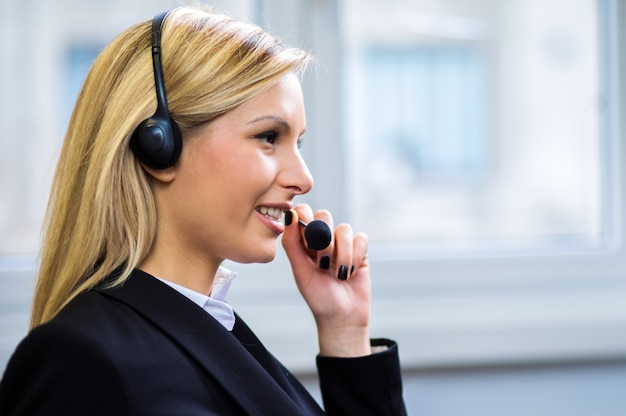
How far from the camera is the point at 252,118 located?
0.94 metres

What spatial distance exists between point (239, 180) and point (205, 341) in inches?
7.8

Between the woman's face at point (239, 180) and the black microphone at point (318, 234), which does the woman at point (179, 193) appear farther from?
the black microphone at point (318, 234)

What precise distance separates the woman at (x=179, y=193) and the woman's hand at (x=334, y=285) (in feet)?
0.63

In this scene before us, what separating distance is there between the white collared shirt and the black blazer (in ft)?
0.14

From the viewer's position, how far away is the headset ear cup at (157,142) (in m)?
0.88

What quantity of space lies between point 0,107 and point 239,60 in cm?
106

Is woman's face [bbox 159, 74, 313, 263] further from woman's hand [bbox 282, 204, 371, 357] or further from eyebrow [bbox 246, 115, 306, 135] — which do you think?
woman's hand [bbox 282, 204, 371, 357]

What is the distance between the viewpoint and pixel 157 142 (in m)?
0.88

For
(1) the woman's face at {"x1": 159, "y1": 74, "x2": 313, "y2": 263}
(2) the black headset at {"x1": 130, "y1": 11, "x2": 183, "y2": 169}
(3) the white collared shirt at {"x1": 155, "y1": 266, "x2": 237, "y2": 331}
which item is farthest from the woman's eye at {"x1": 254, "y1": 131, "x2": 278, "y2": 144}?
(3) the white collared shirt at {"x1": 155, "y1": 266, "x2": 237, "y2": 331}

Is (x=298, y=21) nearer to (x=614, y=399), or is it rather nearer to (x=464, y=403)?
(x=464, y=403)

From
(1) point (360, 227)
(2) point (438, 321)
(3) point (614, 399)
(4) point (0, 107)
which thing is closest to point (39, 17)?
(4) point (0, 107)

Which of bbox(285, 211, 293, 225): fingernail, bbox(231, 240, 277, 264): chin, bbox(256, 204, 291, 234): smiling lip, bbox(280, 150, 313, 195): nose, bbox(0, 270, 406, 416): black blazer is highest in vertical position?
bbox(280, 150, 313, 195): nose

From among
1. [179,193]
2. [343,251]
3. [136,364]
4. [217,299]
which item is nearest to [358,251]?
[343,251]

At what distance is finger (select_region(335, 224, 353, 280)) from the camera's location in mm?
1188
